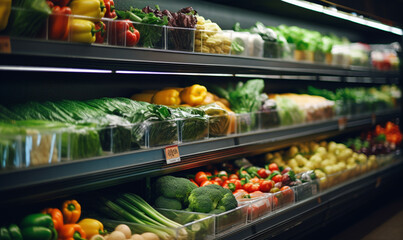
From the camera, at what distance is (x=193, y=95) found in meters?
3.07

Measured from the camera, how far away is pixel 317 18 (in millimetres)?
4805

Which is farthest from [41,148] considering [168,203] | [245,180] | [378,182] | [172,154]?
[378,182]

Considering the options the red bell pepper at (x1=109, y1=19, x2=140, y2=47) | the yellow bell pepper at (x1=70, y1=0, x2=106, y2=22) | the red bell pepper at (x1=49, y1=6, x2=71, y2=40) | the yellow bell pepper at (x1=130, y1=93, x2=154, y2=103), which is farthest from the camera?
the yellow bell pepper at (x1=130, y1=93, x2=154, y2=103)

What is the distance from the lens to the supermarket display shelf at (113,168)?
1.70 m

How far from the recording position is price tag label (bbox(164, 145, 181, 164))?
2361 millimetres

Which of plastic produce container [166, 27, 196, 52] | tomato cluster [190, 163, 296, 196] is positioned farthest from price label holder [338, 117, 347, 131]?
plastic produce container [166, 27, 196, 52]

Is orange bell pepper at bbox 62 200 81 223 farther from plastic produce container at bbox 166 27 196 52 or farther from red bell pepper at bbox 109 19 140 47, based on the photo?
plastic produce container at bbox 166 27 196 52

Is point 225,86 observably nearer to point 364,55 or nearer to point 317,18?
point 317,18

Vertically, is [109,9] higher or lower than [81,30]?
higher

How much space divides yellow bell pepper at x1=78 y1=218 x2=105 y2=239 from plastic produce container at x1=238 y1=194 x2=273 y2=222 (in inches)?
34.9

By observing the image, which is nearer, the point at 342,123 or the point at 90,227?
the point at 90,227

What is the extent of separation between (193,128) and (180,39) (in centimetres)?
51

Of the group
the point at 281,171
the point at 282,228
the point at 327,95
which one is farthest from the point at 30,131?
the point at 327,95

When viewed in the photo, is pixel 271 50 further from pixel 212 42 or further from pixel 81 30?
pixel 81 30
